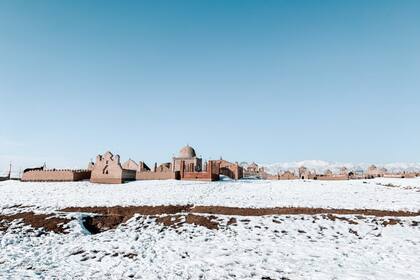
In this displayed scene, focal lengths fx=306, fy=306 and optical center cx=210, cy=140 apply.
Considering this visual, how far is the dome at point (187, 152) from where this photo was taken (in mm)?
82688

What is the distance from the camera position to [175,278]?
1380 cm

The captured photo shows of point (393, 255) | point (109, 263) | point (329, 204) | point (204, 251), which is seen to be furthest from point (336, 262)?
point (329, 204)

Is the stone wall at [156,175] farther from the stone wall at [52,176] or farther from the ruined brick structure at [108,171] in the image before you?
the stone wall at [52,176]

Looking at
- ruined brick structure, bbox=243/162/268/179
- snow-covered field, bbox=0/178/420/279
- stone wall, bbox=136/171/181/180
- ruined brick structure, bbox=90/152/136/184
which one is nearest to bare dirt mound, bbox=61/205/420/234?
snow-covered field, bbox=0/178/420/279

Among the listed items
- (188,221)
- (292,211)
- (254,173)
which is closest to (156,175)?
(188,221)

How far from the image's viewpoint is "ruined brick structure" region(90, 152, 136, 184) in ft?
179

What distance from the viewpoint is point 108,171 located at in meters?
55.2

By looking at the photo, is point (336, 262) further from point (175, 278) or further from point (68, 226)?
point (68, 226)

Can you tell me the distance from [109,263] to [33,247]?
22.2ft

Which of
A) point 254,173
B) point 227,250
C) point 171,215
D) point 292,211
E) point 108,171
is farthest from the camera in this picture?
point 254,173

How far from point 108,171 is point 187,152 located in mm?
30465

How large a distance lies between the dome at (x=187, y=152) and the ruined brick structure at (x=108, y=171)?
28144 mm

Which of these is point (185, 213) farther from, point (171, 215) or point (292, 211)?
point (292, 211)

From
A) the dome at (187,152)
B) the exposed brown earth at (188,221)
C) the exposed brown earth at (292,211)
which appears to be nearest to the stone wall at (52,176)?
the dome at (187,152)
